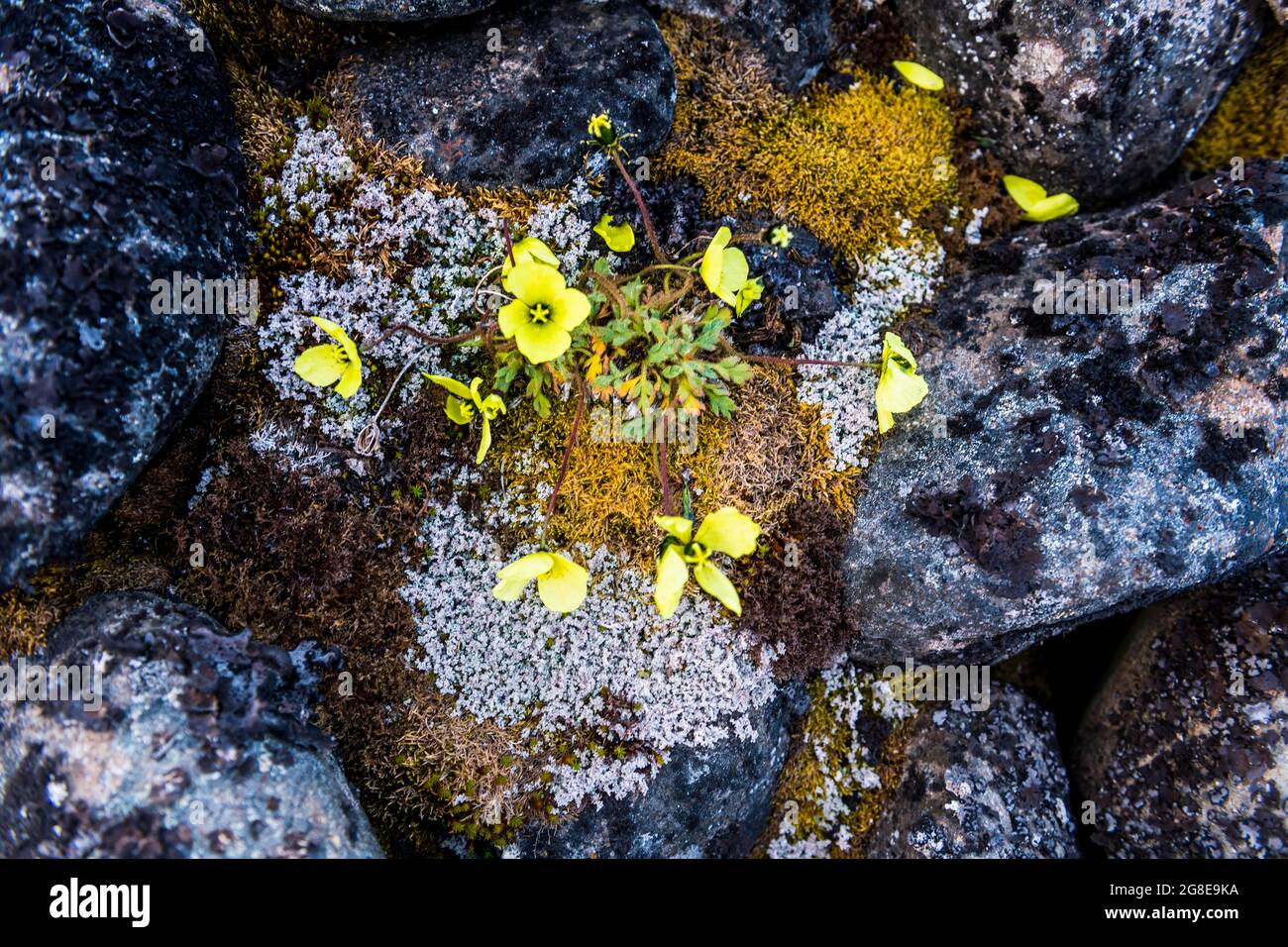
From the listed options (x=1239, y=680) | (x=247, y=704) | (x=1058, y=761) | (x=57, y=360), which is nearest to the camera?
(x=57, y=360)

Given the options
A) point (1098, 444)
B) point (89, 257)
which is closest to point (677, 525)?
point (1098, 444)

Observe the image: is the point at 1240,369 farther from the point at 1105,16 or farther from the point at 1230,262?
the point at 1105,16

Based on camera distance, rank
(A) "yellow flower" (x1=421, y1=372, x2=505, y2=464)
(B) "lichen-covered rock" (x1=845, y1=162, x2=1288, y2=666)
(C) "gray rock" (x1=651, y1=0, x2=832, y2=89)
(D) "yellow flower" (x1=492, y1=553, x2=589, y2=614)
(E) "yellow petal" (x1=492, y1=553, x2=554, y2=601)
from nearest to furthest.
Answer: (E) "yellow petal" (x1=492, y1=553, x2=554, y2=601) < (D) "yellow flower" (x1=492, y1=553, x2=589, y2=614) < (A) "yellow flower" (x1=421, y1=372, x2=505, y2=464) < (B) "lichen-covered rock" (x1=845, y1=162, x2=1288, y2=666) < (C) "gray rock" (x1=651, y1=0, x2=832, y2=89)

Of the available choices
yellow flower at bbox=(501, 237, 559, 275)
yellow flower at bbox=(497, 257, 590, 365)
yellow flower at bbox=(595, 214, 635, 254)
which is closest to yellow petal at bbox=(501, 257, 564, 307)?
yellow flower at bbox=(497, 257, 590, 365)

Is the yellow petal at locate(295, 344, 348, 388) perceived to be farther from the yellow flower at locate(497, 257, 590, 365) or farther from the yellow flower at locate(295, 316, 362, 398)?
the yellow flower at locate(497, 257, 590, 365)

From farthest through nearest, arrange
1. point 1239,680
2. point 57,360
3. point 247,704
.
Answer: point 1239,680, point 247,704, point 57,360
